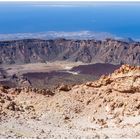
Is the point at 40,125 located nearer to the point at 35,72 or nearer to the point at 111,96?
the point at 111,96

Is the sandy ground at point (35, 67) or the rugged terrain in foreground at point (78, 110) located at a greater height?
the rugged terrain in foreground at point (78, 110)

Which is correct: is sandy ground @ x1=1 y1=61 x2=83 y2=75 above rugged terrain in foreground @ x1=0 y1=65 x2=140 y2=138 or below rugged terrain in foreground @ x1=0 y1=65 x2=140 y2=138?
below

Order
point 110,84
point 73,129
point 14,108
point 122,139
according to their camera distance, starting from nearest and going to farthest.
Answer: point 122,139 < point 73,129 < point 14,108 < point 110,84

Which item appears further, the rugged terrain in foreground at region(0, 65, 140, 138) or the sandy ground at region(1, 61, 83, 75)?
the sandy ground at region(1, 61, 83, 75)

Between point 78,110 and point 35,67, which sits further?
point 35,67

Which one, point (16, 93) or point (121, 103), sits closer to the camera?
point (121, 103)

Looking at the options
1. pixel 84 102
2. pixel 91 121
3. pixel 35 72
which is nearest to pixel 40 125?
pixel 91 121

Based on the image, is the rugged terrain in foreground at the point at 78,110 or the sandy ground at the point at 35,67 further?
the sandy ground at the point at 35,67

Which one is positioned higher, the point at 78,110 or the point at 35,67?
the point at 78,110
